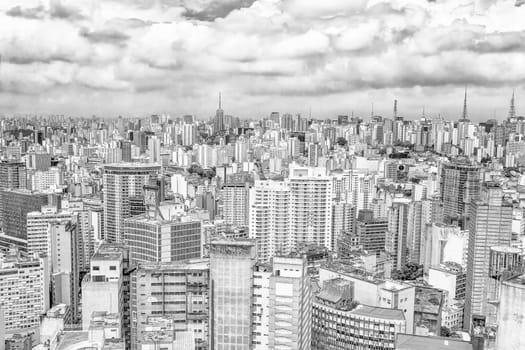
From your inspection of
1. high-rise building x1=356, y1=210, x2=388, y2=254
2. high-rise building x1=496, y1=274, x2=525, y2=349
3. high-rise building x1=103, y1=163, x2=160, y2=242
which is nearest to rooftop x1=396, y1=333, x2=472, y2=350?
high-rise building x1=496, y1=274, x2=525, y2=349

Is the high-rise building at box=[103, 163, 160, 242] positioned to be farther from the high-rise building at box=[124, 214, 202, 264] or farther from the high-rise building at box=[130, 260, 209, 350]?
the high-rise building at box=[130, 260, 209, 350]

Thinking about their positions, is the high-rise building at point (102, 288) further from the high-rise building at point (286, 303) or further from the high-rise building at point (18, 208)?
the high-rise building at point (18, 208)

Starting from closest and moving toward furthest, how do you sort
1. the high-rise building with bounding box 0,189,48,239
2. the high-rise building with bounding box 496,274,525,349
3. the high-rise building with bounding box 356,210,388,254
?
the high-rise building with bounding box 496,274,525,349 → the high-rise building with bounding box 356,210,388,254 → the high-rise building with bounding box 0,189,48,239

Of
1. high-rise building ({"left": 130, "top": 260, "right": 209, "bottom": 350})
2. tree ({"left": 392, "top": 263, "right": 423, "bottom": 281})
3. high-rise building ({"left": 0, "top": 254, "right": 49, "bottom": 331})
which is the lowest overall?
tree ({"left": 392, "top": 263, "right": 423, "bottom": 281})

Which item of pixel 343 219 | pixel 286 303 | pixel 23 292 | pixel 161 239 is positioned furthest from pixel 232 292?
pixel 343 219

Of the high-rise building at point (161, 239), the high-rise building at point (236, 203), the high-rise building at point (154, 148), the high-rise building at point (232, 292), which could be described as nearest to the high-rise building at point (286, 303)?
the high-rise building at point (232, 292)
